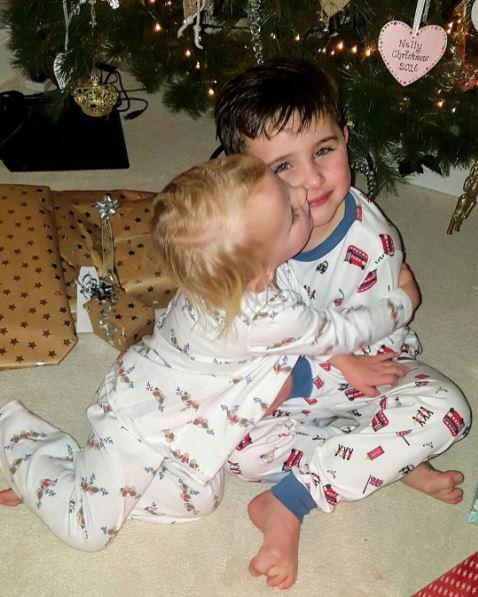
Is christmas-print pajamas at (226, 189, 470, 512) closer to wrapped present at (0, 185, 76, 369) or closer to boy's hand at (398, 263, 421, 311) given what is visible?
boy's hand at (398, 263, 421, 311)

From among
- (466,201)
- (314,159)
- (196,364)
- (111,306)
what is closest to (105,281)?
(111,306)

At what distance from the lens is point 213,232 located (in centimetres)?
99

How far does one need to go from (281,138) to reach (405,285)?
13.7 inches

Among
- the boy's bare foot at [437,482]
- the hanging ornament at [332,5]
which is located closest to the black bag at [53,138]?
the hanging ornament at [332,5]

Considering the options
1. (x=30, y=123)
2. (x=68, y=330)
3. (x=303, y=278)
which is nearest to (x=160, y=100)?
(x=30, y=123)

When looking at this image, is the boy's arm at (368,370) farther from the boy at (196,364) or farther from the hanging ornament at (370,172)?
the hanging ornament at (370,172)

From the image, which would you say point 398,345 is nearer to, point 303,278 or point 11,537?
point 303,278

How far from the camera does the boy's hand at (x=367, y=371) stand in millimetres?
1189

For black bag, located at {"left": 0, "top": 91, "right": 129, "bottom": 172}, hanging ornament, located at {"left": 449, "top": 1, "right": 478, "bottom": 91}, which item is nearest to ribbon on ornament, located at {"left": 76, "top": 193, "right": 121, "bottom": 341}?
black bag, located at {"left": 0, "top": 91, "right": 129, "bottom": 172}

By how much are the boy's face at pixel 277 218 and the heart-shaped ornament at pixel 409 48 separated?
47 centimetres

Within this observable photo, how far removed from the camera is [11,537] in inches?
47.2

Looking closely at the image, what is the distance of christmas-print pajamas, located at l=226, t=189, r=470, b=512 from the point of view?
1.16 meters

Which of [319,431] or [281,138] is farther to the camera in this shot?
[319,431]

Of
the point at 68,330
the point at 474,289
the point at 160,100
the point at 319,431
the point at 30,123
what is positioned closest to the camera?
the point at 319,431
